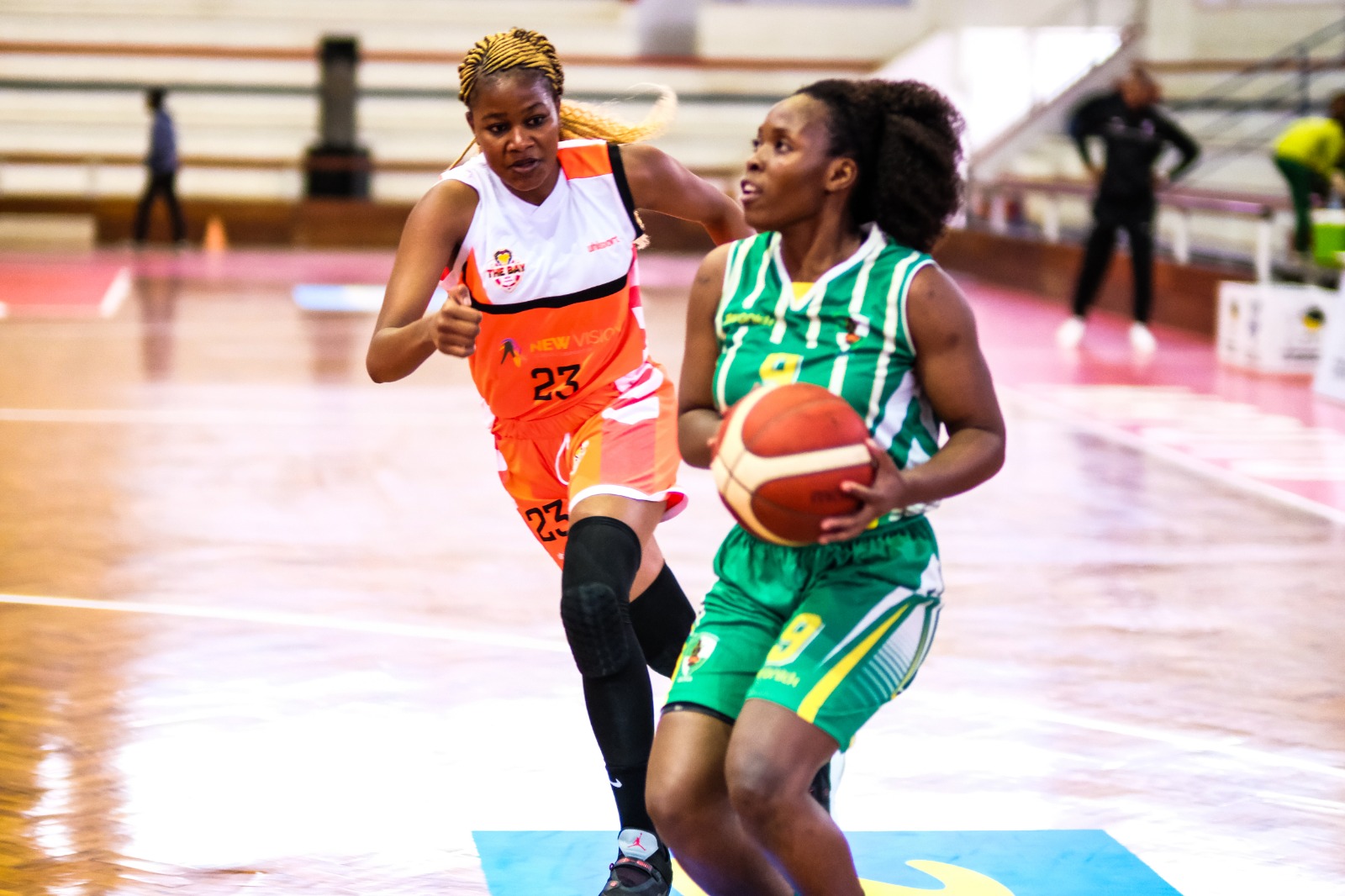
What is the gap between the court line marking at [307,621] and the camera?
5.48m

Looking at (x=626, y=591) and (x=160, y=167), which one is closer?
(x=626, y=591)

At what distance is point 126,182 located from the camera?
78.0 ft

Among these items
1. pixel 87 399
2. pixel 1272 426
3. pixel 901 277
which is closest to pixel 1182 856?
pixel 901 277

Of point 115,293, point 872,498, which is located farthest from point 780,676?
point 115,293

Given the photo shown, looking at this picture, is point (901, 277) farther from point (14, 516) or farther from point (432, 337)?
point (14, 516)

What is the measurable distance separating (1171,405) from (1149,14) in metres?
11.5

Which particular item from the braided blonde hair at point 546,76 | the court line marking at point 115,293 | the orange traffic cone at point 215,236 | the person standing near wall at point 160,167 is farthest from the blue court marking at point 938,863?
the orange traffic cone at point 215,236

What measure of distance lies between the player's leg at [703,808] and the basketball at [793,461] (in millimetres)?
337

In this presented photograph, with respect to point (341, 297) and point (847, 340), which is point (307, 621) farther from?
point (341, 297)

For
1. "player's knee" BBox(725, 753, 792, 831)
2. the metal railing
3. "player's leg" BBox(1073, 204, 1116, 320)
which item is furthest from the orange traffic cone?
A: "player's knee" BBox(725, 753, 792, 831)

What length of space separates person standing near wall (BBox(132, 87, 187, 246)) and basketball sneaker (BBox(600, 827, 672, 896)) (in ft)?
62.2

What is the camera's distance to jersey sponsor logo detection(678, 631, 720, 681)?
3.01 m

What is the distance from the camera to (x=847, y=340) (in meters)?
3.01

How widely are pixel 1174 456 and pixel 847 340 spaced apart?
6472 millimetres
